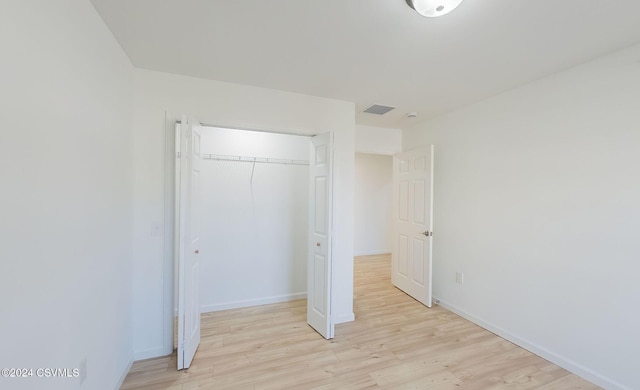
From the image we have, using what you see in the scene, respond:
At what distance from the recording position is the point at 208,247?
3.27m

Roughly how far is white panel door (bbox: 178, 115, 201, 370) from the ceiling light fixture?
1.80 m

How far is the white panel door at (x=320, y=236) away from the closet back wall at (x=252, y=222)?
A: 2.49 feet

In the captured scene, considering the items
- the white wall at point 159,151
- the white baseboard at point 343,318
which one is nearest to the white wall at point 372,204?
the white baseboard at point 343,318

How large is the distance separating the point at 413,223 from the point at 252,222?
2.31 meters

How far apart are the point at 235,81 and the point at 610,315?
3.79 metres

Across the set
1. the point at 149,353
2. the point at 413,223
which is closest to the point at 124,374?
the point at 149,353

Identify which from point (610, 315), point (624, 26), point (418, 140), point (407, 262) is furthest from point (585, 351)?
point (418, 140)

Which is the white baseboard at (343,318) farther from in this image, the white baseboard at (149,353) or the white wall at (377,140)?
the white wall at (377,140)

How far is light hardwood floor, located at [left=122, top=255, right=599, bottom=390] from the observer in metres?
2.03

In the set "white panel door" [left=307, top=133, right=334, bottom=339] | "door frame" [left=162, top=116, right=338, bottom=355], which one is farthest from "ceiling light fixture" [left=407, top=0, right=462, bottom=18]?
"door frame" [left=162, top=116, right=338, bottom=355]

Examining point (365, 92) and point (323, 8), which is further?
point (365, 92)

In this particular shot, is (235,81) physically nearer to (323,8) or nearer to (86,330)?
(323,8)

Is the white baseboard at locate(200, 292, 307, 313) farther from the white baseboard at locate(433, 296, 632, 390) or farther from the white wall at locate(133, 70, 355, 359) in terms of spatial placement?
the white baseboard at locate(433, 296, 632, 390)

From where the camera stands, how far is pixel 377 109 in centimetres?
331
